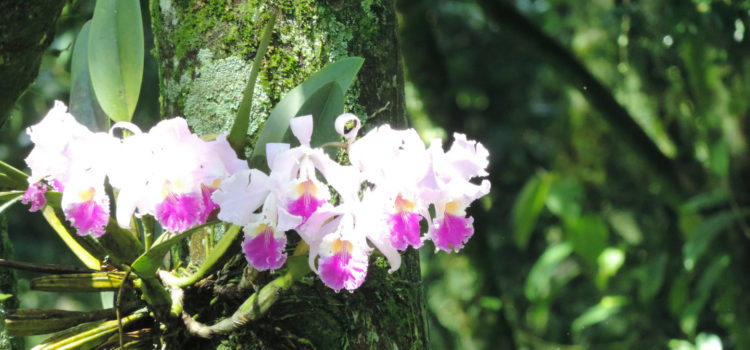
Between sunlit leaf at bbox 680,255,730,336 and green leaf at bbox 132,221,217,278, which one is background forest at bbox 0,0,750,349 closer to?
sunlit leaf at bbox 680,255,730,336

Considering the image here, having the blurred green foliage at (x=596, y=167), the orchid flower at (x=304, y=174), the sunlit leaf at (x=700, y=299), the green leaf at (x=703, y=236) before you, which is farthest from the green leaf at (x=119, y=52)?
the sunlit leaf at (x=700, y=299)

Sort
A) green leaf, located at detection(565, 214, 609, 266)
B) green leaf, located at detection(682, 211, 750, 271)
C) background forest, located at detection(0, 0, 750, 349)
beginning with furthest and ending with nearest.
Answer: green leaf, located at detection(565, 214, 609, 266)
background forest, located at detection(0, 0, 750, 349)
green leaf, located at detection(682, 211, 750, 271)

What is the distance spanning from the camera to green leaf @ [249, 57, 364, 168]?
0.78 metres

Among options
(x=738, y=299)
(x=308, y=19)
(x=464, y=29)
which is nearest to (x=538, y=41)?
(x=738, y=299)

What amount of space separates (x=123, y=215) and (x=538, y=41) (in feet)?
6.18

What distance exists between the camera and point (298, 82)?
37.4 inches

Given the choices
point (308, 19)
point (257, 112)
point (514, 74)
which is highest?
point (514, 74)

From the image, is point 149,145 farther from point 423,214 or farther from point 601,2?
point 601,2

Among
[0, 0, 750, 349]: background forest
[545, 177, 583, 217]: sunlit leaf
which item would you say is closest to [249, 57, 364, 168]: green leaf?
[0, 0, 750, 349]: background forest

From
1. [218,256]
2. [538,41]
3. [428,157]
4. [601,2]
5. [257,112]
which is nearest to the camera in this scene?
[428,157]

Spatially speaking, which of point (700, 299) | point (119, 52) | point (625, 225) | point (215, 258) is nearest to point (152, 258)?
point (215, 258)

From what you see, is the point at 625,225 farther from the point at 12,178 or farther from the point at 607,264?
the point at 12,178

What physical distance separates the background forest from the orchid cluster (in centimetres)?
59

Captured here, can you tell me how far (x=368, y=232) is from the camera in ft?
2.33
